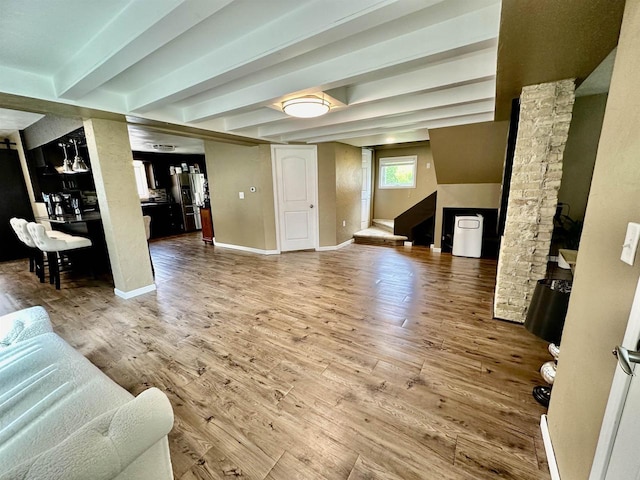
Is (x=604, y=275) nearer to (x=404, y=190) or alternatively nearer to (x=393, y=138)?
(x=393, y=138)


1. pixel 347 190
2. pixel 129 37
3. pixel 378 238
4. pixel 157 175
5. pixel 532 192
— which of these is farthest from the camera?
pixel 157 175

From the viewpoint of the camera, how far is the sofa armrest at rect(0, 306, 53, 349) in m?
1.53

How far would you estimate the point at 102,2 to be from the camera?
144 centimetres

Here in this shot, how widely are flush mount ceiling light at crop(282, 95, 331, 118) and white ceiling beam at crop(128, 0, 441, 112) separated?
0.62 m

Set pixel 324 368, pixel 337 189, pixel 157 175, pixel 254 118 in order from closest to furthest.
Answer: pixel 324 368
pixel 254 118
pixel 337 189
pixel 157 175

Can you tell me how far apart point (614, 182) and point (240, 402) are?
7.16 feet

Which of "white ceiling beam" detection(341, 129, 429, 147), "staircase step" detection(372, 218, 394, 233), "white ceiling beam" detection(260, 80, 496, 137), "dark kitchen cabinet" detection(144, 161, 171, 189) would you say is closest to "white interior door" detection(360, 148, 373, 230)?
"staircase step" detection(372, 218, 394, 233)

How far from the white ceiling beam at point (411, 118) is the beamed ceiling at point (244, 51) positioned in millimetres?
33

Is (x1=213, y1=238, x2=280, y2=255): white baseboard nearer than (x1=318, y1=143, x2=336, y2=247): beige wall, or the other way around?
(x1=318, y1=143, x2=336, y2=247): beige wall

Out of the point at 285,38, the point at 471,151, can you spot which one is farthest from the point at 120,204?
the point at 471,151

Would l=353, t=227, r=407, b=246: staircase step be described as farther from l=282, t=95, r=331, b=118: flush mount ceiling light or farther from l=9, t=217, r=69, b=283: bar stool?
l=9, t=217, r=69, b=283: bar stool

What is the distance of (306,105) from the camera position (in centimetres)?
247

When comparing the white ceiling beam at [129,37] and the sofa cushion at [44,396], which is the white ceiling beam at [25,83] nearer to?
the white ceiling beam at [129,37]

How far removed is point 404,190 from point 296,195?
3.35m
